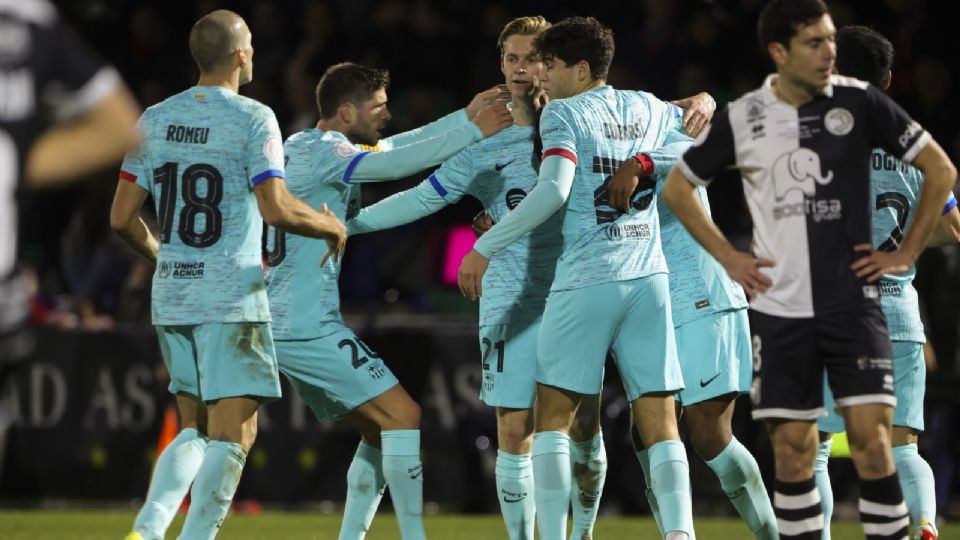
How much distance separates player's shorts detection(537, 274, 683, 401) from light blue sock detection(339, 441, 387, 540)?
1.14m

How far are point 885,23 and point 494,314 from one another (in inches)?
355

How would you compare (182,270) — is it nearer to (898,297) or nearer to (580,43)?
(580,43)

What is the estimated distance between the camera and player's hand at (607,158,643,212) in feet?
20.8

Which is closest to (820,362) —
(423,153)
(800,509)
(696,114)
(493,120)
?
(800,509)

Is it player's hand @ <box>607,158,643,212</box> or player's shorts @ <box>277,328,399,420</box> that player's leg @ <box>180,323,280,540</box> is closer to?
player's shorts @ <box>277,328,399,420</box>

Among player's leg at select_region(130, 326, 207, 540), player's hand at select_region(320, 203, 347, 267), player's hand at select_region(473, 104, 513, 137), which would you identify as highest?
player's hand at select_region(473, 104, 513, 137)

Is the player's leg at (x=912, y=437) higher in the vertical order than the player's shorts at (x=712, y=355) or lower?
lower

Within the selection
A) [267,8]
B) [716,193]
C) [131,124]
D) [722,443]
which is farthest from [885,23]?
[131,124]

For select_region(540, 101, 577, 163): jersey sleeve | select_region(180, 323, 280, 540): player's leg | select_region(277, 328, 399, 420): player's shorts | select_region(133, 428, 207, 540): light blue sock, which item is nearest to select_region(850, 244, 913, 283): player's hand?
select_region(540, 101, 577, 163): jersey sleeve

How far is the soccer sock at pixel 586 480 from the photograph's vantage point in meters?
7.22

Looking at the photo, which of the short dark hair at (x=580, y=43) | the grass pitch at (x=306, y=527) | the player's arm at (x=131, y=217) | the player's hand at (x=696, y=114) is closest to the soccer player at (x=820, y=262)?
the short dark hair at (x=580, y=43)

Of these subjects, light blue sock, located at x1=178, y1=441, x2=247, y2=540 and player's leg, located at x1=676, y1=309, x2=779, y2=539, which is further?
player's leg, located at x1=676, y1=309, x2=779, y2=539

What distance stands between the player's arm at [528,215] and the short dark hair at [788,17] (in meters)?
1.10

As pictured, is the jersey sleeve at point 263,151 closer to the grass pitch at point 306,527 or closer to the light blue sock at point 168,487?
the light blue sock at point 168,487
